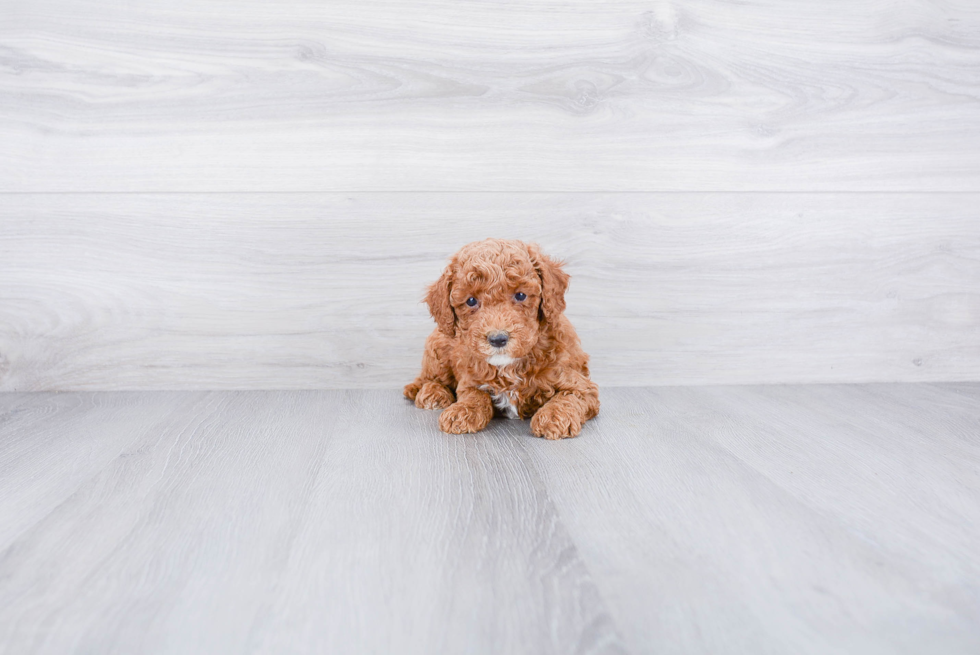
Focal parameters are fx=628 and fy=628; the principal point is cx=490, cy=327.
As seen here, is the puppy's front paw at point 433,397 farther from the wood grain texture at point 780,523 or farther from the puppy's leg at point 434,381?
the wood grain texture at point 780,523

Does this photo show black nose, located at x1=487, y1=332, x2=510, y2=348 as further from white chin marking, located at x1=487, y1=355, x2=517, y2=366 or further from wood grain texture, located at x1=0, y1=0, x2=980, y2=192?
wood grain texture, located at x1=0, y1=0, x2=980, y2=192

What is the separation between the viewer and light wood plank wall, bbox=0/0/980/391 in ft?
5.40

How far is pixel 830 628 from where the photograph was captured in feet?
2.13

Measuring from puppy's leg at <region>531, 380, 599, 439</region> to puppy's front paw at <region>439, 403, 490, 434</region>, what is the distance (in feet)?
0.38

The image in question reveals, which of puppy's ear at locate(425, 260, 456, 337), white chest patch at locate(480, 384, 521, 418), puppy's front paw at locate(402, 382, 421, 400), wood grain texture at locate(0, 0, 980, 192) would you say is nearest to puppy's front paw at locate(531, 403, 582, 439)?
white chest patch at locate(480, 384, 521, 418)

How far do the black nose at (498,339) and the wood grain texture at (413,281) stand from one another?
534 mm

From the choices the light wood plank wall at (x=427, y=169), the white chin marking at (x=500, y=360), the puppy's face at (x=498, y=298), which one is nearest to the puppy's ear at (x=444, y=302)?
the puppy's face at (x=498, y=298)

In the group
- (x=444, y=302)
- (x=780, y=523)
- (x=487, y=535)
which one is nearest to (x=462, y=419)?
(x=444, y=302)

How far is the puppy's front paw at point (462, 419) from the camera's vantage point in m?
1.31

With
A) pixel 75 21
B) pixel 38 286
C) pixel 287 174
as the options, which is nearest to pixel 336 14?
pixel 287 174

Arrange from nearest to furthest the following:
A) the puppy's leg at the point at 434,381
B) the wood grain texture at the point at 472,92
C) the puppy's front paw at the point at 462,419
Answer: the puppy's front paw at the point at 462,419
the puppy's leg at the point at 434,381
the wood grain texture at the point at 472,92

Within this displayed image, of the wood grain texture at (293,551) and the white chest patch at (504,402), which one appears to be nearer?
the wood grain texture at (293,551)

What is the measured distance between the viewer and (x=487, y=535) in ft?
2.81

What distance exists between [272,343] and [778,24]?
1.62 m
